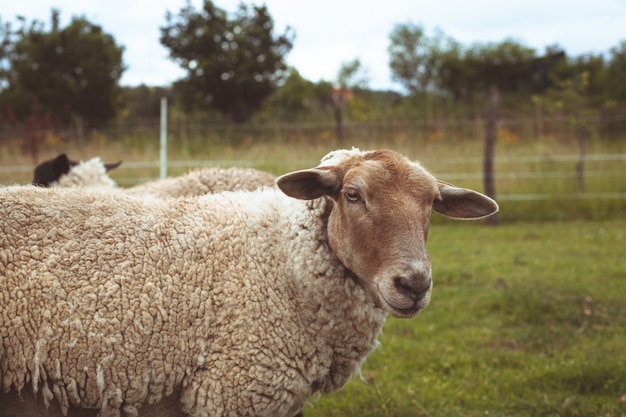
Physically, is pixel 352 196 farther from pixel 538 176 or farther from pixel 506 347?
pixel 538 176

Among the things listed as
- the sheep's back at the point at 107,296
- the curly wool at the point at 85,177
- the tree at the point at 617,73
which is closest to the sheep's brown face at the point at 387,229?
the sheep's back at the point at 107,296

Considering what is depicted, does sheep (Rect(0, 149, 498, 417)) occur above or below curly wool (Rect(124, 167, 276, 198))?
below

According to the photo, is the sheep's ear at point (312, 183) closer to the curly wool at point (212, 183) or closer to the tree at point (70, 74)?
the curly wool at point (212, 183)

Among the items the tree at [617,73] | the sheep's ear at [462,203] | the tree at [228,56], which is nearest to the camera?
the sheep's ear at [462,203]

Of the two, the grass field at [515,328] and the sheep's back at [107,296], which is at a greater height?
the sheep's back at [107,296]

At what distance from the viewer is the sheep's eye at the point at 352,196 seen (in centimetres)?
304

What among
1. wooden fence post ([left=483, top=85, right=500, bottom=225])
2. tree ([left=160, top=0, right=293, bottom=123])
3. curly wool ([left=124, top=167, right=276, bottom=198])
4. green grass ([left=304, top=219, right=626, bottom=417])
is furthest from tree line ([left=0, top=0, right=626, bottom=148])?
curly wool ([left=124, top=167, right=276, bottom=198])

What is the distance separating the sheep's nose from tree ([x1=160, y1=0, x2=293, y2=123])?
1396cm

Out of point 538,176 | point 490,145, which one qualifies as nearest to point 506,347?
point 490,145

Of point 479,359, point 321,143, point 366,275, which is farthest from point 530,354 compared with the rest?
point 321,143

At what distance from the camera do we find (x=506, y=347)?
219 inches

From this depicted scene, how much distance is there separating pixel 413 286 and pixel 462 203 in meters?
0.87

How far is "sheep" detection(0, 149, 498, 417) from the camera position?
2803 millimetres

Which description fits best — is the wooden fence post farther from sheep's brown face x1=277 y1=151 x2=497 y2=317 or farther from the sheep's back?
the sheep's back
